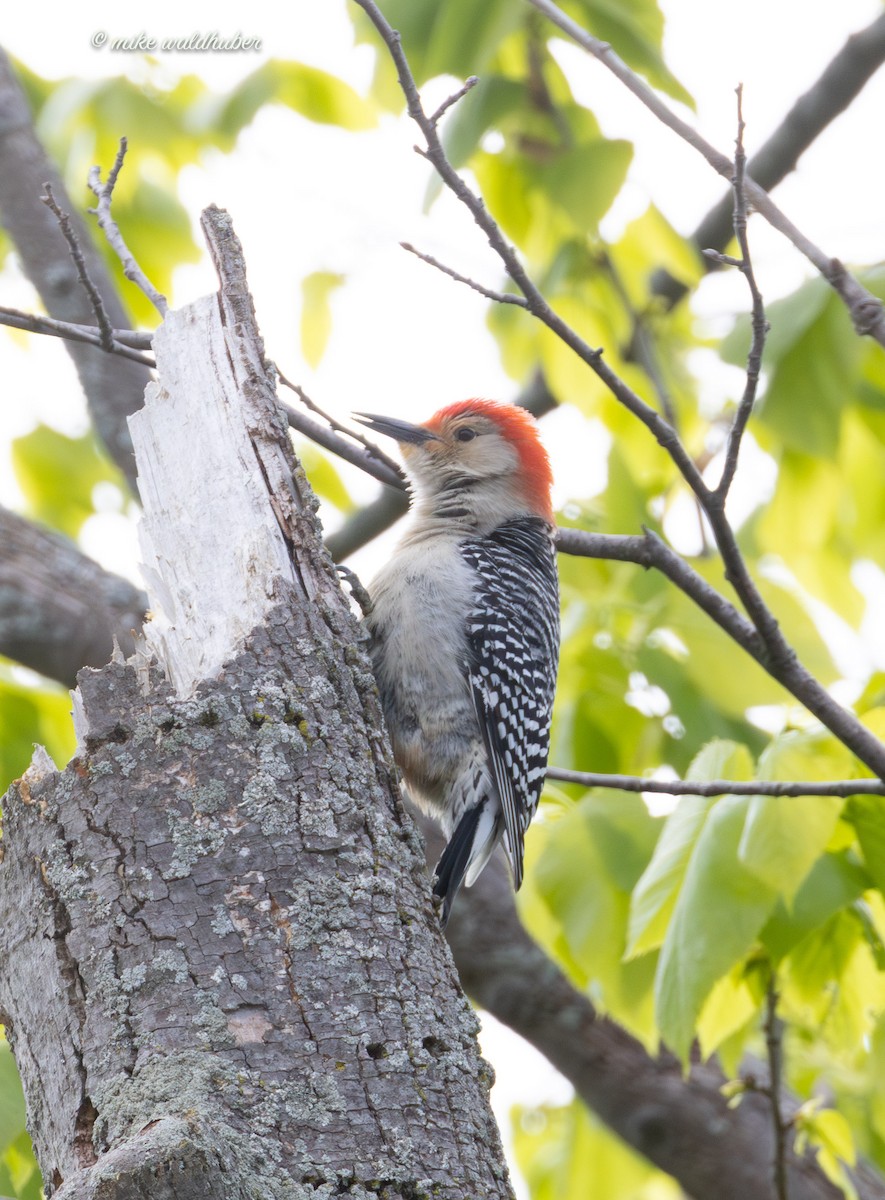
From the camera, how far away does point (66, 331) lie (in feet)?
9.84

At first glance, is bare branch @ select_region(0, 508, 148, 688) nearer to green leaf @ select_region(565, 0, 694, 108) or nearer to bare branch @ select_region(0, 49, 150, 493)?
bare branch @ select_region(0, 49, 150, 493)

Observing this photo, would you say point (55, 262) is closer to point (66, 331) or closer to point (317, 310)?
point (317, 310)

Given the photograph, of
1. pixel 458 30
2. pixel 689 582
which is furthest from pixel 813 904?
pixel 458 30

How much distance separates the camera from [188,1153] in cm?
163

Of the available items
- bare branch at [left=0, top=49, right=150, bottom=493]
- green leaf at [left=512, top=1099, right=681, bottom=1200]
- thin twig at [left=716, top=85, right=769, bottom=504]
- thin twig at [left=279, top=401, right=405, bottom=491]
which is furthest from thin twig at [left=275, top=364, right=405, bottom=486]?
green leaf at [left=512, top=1099, right=681, bottom=1200]

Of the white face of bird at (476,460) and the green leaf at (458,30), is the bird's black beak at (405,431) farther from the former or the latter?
the green leaf at (458,30)

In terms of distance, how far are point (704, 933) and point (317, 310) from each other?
4146 millimetres

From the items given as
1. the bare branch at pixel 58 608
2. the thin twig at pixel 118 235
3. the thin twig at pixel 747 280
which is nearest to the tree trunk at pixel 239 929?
the thin twig at pixel 118 235

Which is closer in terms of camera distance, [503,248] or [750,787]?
[503,248]

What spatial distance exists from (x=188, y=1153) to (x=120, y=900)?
1.75 ft

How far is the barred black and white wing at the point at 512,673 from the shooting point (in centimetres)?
385

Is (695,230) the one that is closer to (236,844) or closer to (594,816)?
(594,816)

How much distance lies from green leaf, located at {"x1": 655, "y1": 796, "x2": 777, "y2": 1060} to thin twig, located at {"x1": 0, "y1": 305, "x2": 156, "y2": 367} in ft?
6.02

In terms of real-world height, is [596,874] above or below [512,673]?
below
